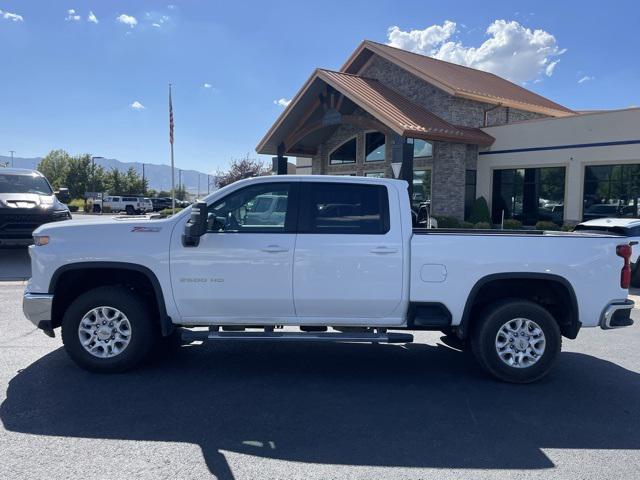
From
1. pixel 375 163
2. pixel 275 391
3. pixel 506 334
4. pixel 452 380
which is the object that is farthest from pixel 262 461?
pixel 375 163

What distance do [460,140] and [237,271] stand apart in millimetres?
16504

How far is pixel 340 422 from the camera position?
413 cm

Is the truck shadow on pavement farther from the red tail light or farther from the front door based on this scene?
the red tail light

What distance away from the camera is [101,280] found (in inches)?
207

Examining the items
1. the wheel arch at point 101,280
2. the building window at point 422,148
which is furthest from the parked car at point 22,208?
the building window at point 422,148

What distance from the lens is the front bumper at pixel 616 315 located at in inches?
196

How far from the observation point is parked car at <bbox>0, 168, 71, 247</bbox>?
11.6 m

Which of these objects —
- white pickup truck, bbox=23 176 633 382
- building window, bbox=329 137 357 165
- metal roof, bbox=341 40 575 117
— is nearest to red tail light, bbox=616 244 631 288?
white pickup truck, bbox=23 176 633 382

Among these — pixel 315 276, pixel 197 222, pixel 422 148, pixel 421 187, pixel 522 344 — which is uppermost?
pixel 422 148

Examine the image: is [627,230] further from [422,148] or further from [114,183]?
[114,183]

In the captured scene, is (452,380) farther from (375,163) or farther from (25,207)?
(375,163)

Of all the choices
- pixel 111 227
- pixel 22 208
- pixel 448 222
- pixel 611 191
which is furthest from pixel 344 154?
pixel 111 227

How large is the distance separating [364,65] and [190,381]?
22.1m

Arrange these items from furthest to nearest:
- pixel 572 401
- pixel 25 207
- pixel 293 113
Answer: pixel 293 113, pixel 25 207, pixel 572 401
